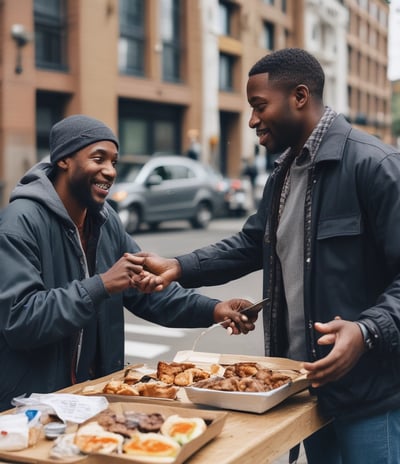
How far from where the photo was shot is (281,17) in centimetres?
4066

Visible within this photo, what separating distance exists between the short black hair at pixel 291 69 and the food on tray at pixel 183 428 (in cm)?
124

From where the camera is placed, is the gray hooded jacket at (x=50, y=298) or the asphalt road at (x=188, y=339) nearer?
the gray hooded jacket at (x=50, y=298)

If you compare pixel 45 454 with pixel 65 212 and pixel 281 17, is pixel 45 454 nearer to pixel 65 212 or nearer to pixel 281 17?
pixel 65 212

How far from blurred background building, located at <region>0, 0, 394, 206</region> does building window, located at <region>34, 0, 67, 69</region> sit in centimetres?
3

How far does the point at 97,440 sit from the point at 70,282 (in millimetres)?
1073

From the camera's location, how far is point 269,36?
40.1 meters

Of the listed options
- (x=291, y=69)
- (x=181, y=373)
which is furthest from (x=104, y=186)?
(x=291, y=69)

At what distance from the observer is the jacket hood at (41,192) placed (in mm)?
3205

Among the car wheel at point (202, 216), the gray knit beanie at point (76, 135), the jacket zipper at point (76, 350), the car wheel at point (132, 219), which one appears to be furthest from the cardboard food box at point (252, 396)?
the car wheel at point (202, 216)

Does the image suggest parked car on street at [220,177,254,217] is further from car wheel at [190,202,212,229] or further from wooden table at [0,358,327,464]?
wooden table at [0,358,327,464]

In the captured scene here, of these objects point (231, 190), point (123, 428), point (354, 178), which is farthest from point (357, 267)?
point (231, 190)

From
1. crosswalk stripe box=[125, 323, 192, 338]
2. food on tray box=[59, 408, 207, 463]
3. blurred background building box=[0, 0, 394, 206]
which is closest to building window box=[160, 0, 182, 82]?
blurred background building box=[0, 0, 394, 206]

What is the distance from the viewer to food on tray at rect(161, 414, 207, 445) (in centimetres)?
232

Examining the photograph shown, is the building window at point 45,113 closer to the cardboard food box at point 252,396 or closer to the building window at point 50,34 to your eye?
the building window at point 50,34
